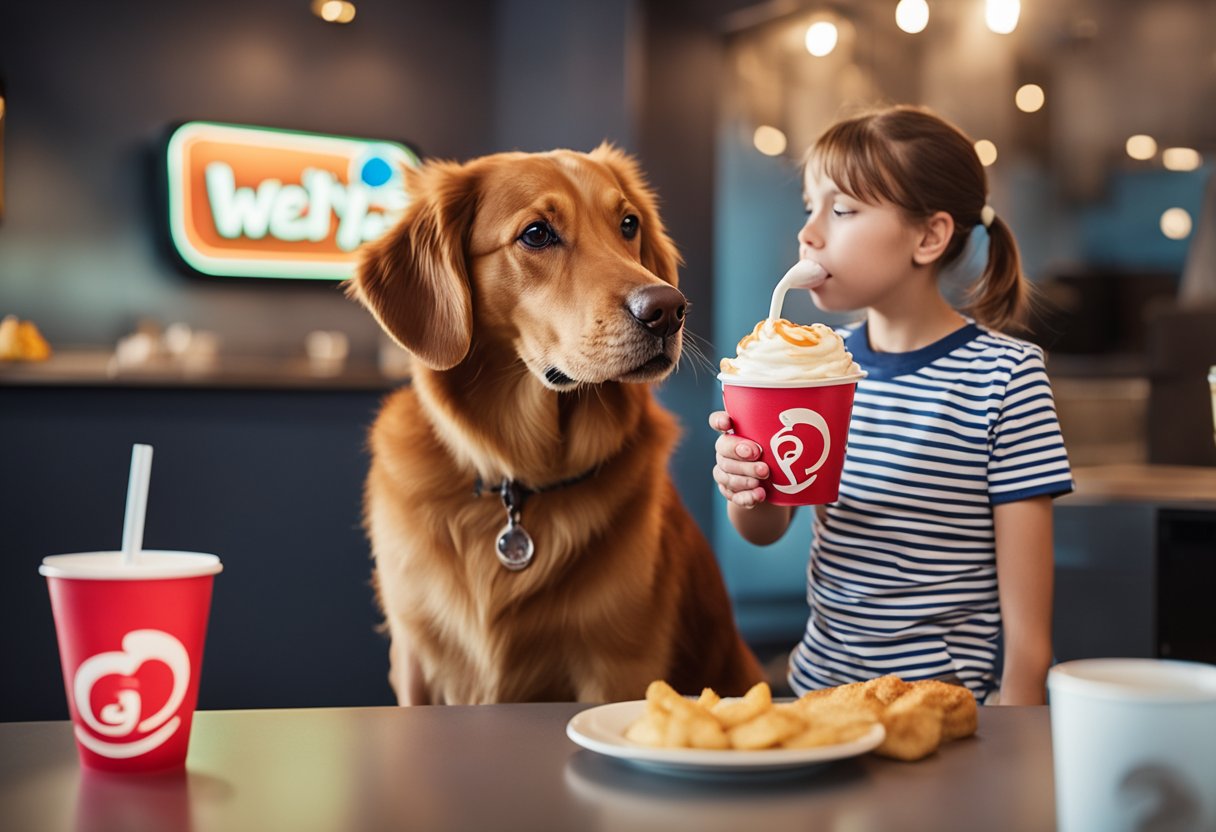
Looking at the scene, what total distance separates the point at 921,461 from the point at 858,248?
316mm

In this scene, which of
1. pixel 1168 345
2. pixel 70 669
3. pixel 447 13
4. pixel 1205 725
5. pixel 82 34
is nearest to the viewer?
pixel 1205 725

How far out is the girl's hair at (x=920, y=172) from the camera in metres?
1.67

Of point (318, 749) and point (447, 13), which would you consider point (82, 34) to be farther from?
point (318, 749)

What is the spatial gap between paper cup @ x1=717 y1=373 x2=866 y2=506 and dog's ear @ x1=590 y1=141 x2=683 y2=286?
748mm

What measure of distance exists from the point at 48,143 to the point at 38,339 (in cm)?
94

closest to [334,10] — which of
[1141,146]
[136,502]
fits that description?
[1141,146]

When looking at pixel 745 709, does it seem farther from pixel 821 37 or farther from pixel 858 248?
pixel 821 37

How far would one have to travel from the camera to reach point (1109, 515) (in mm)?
2471

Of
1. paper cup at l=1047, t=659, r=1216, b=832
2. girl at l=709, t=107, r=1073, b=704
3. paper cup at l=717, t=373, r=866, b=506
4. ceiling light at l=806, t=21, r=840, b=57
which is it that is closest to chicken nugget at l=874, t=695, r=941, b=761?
paper cup at l=1047, t=659, r=1216, b=832

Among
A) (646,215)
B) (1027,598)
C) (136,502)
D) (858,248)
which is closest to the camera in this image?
(136,502)

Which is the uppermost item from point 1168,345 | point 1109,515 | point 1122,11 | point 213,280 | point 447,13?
point 447,13

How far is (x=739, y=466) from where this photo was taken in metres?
1.27

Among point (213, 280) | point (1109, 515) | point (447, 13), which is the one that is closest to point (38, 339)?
point (213, 280)

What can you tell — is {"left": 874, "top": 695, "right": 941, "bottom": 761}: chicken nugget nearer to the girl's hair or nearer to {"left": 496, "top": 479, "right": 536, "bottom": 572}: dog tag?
{"left": 496, "top": 479, "right": 536, "bottom": 572}: dog tag
